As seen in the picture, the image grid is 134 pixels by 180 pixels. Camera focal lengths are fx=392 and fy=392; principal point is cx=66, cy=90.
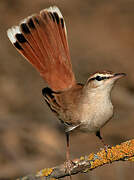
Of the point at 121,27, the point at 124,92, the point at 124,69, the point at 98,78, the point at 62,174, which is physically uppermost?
the point at 121,27

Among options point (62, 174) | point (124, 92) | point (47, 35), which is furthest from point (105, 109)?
point (124, 92)

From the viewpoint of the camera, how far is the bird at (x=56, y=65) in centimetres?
445

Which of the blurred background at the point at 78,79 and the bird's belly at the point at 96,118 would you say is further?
the blurred background at the point at 78,79

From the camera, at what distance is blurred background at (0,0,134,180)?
7.18 meters

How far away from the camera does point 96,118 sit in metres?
4.21

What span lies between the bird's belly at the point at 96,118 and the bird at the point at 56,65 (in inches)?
3.0

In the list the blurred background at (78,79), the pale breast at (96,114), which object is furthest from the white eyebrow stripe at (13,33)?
the blurred background at (78,79)

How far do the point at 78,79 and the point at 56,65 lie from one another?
2400mm

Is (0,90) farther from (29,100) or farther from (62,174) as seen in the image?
(62,174)

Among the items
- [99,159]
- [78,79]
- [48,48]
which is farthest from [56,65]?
[78,79]

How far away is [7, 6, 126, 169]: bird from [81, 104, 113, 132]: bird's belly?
8cm

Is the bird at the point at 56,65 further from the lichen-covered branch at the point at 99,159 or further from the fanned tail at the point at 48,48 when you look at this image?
the lichen-covered branch at the point at 99,159

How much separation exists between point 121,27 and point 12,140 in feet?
13.6

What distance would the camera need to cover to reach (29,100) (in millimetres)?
8211
